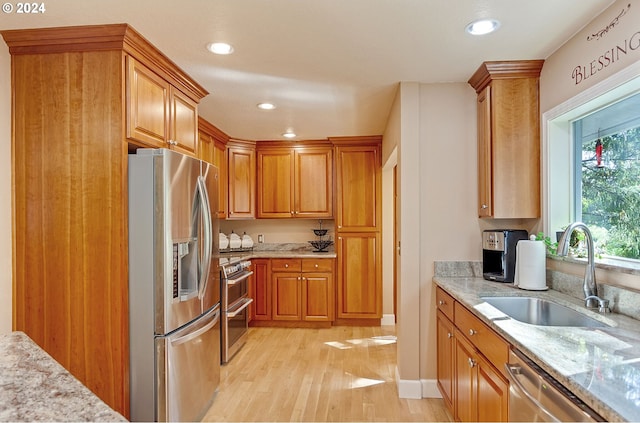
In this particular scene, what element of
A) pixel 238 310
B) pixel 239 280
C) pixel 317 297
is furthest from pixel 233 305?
pixel 317 297

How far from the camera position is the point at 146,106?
2.16 m

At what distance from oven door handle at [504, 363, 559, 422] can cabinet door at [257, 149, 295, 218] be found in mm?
3785

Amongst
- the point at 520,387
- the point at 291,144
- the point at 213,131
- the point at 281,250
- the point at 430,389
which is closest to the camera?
the point at 520,387

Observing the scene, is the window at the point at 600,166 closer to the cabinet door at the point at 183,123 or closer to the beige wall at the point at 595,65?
the beige wall at the point at 595,65

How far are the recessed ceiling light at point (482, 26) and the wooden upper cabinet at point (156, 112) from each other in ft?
6.02

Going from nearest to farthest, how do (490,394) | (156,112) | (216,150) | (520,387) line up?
(520,387)
(490,394)
(156,112)
(216,150)

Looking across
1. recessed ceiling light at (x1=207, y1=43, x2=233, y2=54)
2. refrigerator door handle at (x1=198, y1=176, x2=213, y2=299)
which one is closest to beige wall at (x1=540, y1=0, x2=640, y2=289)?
recessed ceiling light at (x1=207, y1=43, x2=233, y2=54)

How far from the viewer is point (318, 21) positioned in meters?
1.89

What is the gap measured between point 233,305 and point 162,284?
1.76m

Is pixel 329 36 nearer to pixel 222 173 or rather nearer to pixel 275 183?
pixel 222 173

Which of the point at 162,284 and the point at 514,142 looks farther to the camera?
the point at 514,142

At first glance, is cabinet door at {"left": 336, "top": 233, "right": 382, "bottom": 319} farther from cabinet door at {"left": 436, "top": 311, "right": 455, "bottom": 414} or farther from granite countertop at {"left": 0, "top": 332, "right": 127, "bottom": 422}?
granite countertop at {"left": 0, "top": 332, "right": 127, "bottom": 422}

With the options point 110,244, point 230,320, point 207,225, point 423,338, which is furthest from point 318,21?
point 230,320

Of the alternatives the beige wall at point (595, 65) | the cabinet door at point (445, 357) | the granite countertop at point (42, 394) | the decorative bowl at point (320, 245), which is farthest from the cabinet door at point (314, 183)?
the granite countertop at point (42, 394)
